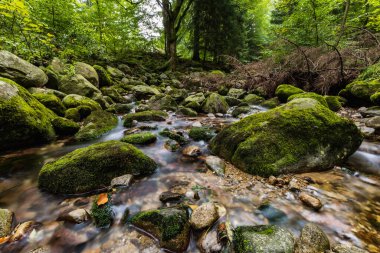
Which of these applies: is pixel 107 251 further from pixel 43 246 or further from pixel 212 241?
pixel 212 241

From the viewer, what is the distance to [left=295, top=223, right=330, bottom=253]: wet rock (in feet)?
5.73

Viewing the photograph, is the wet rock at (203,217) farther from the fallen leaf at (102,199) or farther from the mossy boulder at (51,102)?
the mossy boulder at (51,102)

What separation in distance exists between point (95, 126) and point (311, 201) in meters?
5.04

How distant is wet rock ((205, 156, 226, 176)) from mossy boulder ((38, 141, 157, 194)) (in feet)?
3.17

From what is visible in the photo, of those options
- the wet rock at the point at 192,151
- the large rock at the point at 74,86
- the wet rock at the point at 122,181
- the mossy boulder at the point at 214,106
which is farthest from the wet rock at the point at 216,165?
the large rock at the point at 74,86

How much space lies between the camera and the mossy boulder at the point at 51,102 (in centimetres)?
543

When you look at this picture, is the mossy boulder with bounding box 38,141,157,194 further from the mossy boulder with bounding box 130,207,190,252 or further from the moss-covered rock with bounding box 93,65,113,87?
the moss-covered rock with bounding box 93,65,113,87

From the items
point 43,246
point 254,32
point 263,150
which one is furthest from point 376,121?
point 254,32

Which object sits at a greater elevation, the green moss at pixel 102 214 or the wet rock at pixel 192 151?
the wet rock at pixel 192 151

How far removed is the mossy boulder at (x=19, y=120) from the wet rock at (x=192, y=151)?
3193 mm

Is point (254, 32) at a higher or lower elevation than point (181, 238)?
higher

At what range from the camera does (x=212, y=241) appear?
1.87 meters

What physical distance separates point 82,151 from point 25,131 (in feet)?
6.62

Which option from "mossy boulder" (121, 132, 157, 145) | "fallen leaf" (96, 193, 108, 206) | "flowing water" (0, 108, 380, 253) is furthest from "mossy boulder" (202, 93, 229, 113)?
"fallen leaf" (96, 193, 108, 206)
